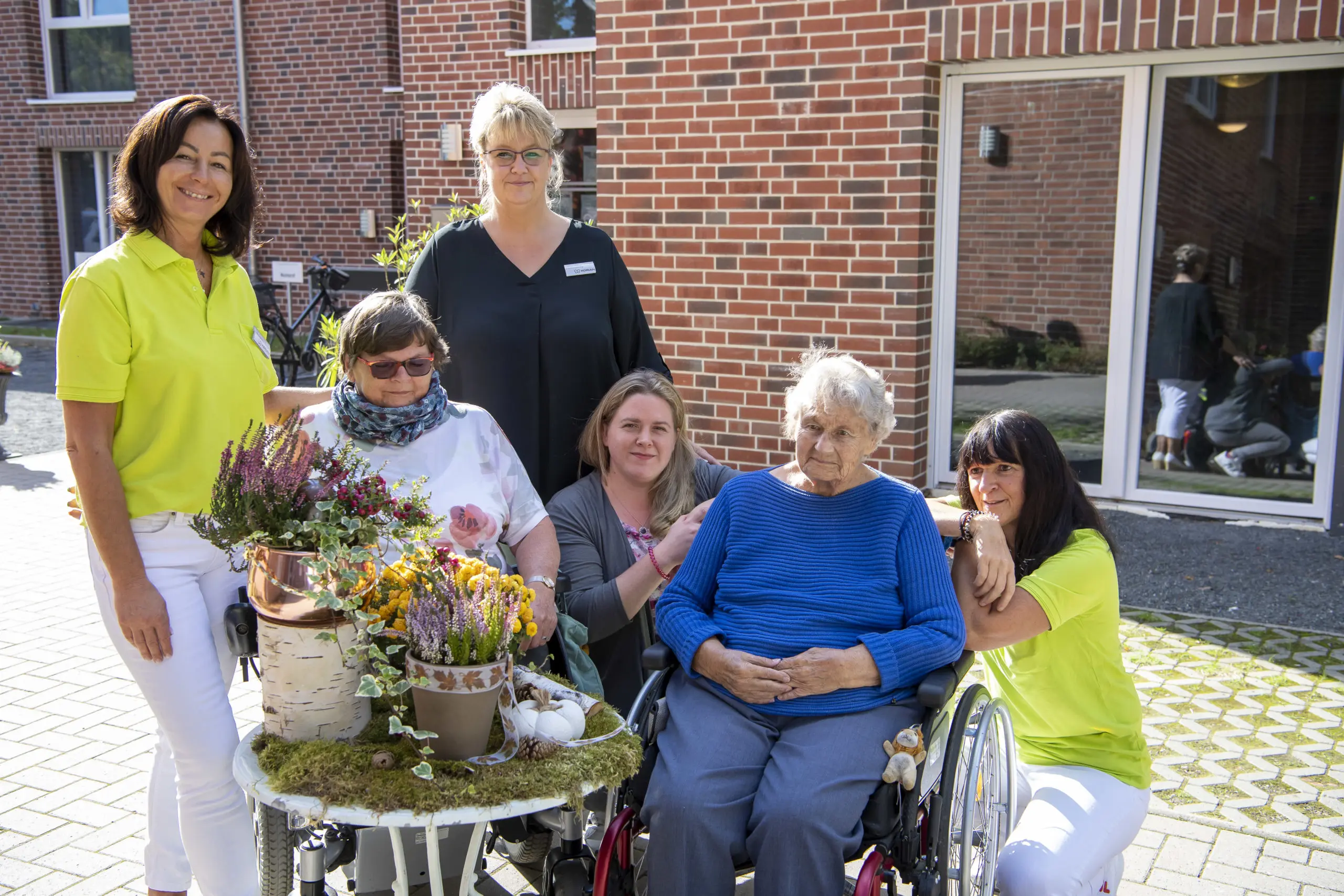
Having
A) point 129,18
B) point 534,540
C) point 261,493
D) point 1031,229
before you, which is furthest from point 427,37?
point 261,493

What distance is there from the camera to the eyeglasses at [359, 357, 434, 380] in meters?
2.83

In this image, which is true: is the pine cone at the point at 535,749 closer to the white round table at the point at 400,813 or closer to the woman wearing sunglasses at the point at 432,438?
the white round table at the point at 400,813

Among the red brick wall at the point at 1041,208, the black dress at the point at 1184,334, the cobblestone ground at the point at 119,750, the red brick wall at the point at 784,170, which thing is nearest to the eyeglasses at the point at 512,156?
the cobblestone ground at the point at 119,750

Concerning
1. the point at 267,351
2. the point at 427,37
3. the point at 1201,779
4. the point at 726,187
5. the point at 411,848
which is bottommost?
the point at 1201,779

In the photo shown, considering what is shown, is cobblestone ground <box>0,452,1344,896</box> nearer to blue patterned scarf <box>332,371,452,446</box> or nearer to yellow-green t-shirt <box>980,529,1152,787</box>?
yellow-green t-shirt <box>980,529,1152,787</box>

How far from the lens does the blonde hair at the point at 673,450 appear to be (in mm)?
3307

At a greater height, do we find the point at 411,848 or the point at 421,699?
the point at 421,699

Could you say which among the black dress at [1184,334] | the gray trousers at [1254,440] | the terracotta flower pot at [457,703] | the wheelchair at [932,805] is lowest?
the wheelchair at [932,805]

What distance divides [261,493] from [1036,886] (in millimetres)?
1764

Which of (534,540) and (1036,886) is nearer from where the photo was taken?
(1036,886)

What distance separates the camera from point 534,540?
303 centimetres

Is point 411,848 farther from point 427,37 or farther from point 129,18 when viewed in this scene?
point 129,18

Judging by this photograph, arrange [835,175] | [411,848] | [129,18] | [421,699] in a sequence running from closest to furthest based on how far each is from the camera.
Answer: [421,699], [411,848], [835,175], [129,18]

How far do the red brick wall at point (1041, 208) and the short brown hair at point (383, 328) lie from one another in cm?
418
